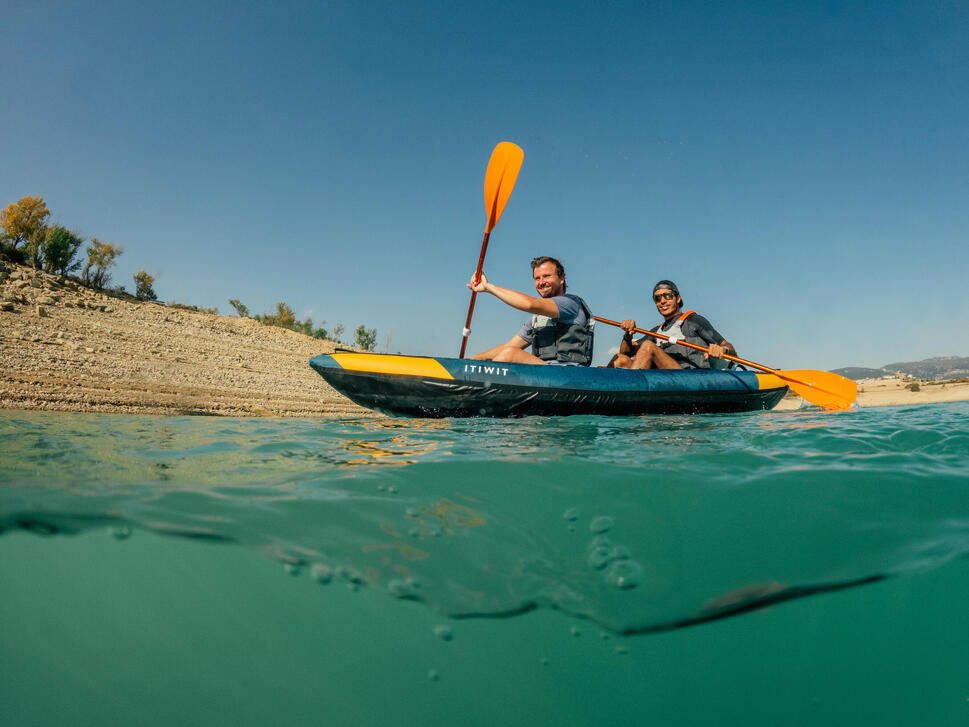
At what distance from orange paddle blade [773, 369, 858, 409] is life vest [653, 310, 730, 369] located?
0.75 meters

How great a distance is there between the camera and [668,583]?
212 cm

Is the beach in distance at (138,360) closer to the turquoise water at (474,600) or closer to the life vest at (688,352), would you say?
the life vest at (688,352)

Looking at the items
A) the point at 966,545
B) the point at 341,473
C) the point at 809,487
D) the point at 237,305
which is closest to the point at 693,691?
the point at 809,487

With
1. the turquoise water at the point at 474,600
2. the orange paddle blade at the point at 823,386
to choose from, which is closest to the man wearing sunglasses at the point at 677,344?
the orange paddle blade at the point at 823,386

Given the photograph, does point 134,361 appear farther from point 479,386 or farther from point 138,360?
point 479,386

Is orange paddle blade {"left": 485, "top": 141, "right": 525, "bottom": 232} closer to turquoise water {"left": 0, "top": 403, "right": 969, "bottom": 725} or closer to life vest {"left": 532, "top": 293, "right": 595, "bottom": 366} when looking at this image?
life vest {"left": 532, "top": 293, "right": 595, "bottom": 366}

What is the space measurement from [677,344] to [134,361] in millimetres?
7543

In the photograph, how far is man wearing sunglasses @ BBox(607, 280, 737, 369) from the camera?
7.06m

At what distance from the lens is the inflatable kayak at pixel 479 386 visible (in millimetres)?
5027

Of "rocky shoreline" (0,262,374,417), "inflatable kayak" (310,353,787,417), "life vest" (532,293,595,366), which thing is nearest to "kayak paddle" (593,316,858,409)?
"life vest" (532,293,595,366)

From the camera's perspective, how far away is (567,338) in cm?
595

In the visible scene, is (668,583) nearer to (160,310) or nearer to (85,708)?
(85,708)

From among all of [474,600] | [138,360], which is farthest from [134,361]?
[474,600]

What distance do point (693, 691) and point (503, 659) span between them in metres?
0.87
